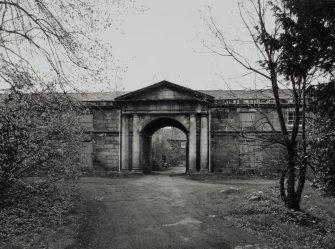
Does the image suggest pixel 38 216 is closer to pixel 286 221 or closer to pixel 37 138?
pixel 37 138

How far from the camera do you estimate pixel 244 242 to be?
9547 millimetres

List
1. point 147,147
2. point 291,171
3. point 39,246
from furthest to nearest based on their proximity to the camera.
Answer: point 147,147 → point 291,171 → point 39,246

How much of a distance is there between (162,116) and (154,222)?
1535cm

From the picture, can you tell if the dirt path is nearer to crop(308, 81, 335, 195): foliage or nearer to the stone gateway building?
crop(308, 81, 335, 195): foliage

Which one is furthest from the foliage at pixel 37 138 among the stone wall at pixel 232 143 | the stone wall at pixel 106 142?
the stone wall at pixel 232 143

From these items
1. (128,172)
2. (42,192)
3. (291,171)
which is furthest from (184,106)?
(42,192)

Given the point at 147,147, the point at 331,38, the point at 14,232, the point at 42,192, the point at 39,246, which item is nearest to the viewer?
the point at 331,38

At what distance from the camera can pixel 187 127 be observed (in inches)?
1037

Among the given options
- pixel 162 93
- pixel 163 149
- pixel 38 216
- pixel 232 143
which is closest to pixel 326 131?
pixel 38 216

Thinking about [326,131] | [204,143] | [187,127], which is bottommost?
[204,143]

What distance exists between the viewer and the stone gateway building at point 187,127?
1028 inches

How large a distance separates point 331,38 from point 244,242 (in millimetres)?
5424

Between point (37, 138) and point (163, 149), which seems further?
point (163, 149)

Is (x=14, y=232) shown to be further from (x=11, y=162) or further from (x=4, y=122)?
(x=4, y=122)
